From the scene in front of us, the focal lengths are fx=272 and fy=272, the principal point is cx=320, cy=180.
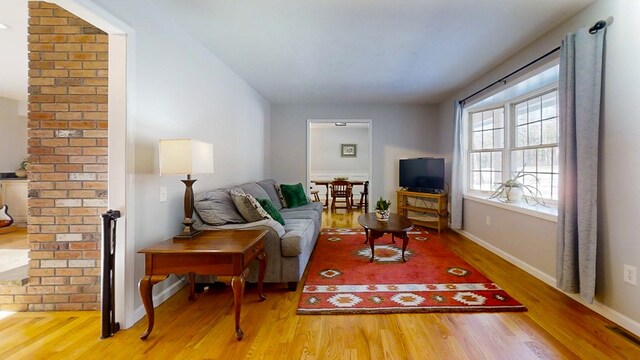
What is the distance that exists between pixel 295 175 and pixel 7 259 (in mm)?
4028

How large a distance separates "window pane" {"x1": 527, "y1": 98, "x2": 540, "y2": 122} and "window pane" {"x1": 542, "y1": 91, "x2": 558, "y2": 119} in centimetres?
9

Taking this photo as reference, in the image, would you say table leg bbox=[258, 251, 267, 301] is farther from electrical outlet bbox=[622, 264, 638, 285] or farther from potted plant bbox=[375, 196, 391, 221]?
electrical outlet bbox=[622, 264, 638, 285]

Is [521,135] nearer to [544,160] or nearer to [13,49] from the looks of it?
[544,160]

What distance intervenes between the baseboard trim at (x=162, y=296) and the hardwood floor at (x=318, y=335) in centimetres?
5

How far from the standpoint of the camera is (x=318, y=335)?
70.6 inches

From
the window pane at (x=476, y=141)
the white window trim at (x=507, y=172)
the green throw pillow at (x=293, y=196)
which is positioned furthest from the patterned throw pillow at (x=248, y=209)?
the window pane at (x=476, y=141)

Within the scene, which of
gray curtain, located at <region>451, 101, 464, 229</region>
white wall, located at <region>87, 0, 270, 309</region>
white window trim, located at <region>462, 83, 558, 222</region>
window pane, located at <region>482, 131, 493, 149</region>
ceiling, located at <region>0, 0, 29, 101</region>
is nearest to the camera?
white wall, located at <region>87, 0, 270, 309</region>

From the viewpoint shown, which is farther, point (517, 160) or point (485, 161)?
point (485, 161)

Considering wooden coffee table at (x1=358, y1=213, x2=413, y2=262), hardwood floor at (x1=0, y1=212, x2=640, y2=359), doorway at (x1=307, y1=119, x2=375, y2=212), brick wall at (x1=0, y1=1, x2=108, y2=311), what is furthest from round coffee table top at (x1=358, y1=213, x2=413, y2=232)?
doorway at (x1=307, y1=119, x2=375, y2=212)

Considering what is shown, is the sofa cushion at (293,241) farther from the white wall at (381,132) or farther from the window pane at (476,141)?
the window pane at (476,141)

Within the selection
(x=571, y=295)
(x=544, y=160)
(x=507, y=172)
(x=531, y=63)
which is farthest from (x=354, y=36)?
(x=571, y=295)

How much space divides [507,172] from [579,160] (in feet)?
5.61

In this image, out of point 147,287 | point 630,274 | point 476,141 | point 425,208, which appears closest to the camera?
point 147,287

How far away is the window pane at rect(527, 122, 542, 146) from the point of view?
314 centimetres
